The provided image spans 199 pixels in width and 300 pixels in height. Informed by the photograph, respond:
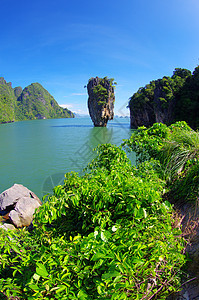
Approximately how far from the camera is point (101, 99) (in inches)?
2019

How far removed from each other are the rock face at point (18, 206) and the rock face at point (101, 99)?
150 ft

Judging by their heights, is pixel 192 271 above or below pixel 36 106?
below

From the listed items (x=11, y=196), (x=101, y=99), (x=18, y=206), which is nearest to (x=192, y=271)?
(x=18, y=206)

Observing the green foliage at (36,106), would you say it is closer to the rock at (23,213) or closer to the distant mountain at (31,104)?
the distant mountain at (31,104)

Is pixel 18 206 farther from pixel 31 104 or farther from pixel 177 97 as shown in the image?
pixel 31 104

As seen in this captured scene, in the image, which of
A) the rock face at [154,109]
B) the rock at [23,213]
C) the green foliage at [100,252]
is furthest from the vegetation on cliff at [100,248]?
the rock face at [154,109]

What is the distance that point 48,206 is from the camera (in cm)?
195

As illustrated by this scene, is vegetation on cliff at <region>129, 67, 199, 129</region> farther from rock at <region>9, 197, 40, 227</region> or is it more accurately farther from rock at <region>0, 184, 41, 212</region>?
rock at <region>9, 197, 40, 227</region>

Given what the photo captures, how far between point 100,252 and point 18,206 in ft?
21.2

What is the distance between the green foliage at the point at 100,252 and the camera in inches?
49.3

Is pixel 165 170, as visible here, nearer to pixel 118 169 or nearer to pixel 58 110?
pixel 118 169

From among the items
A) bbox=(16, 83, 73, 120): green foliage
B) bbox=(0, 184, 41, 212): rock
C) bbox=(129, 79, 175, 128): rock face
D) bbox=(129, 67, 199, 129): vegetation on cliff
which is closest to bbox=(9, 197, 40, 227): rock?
bbox=(0, 184, 41, 212): rock

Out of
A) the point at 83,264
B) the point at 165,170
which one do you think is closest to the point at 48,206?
the point at 83,264

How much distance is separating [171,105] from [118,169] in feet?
117
